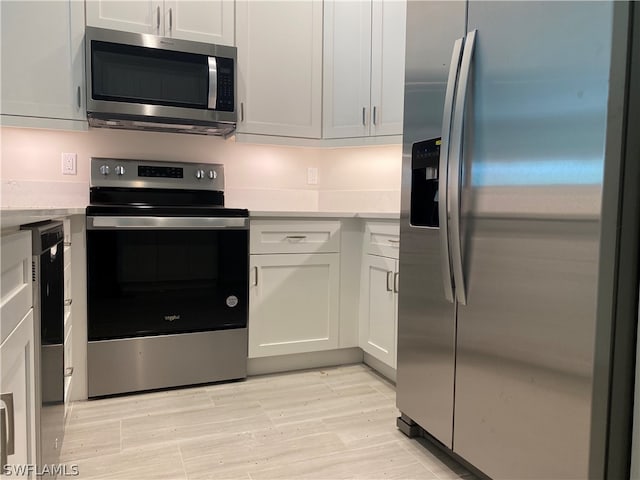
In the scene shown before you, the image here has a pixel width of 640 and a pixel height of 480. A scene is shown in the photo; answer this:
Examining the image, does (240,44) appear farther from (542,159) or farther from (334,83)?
(542,159)

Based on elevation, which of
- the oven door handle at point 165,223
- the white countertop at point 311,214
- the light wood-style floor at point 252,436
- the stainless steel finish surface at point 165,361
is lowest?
the light wood-style floor at point 252,436

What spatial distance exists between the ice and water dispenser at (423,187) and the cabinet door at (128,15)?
1694 mm

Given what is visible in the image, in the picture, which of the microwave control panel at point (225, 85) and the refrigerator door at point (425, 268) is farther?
the microwave control panel at point (225, 85)

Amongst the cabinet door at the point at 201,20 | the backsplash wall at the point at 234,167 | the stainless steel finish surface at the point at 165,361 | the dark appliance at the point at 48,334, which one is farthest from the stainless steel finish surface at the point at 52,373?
the cabinet door at the point at 201,20

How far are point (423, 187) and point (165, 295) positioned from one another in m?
1.37

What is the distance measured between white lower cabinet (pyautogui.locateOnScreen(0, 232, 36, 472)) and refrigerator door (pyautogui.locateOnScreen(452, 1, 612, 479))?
121cm

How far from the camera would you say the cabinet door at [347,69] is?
2.83 metres

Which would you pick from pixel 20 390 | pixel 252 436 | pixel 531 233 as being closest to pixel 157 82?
pixel 252 436

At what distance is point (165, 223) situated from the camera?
89.4 inches

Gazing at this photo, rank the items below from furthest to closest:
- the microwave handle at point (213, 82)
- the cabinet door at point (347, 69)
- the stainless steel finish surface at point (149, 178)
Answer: the cabinet door at point (347, 69), the stainless steel finish surface at point (149, 178), the microwave handle at point (213, 82)

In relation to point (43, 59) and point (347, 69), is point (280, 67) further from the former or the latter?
point (43, 59)

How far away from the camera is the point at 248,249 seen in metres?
2.47

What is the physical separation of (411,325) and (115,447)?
1218mm

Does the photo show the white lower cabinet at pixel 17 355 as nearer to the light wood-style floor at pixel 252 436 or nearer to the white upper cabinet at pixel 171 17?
the light wood-style floor at pixel 252 436
